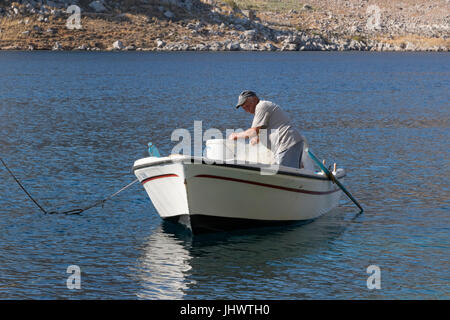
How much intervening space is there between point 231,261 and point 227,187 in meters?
1.68

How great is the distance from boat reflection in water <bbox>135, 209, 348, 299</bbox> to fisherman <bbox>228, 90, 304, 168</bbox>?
174 cm

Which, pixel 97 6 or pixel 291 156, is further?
pixel 97 6

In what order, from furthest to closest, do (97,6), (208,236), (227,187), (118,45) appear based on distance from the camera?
1. (97,6)
2. (118,45)
3. (208,236)
4. (227,187)

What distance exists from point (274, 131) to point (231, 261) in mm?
3068

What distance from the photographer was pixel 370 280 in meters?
13.7

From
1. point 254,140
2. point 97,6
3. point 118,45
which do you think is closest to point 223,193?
point 254,140

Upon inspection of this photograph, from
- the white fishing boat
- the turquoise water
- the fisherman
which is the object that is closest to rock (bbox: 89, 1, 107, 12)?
the turquoise water

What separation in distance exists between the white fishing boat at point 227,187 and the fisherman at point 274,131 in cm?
29

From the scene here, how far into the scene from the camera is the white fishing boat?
15227 millimetres

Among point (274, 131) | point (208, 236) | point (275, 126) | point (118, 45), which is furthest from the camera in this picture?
point (118, 45)

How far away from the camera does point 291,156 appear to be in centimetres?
1628

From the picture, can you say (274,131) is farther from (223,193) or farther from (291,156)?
(223,193)

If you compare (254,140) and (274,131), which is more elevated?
(274,131)

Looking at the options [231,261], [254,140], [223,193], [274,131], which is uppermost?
[274,131]
